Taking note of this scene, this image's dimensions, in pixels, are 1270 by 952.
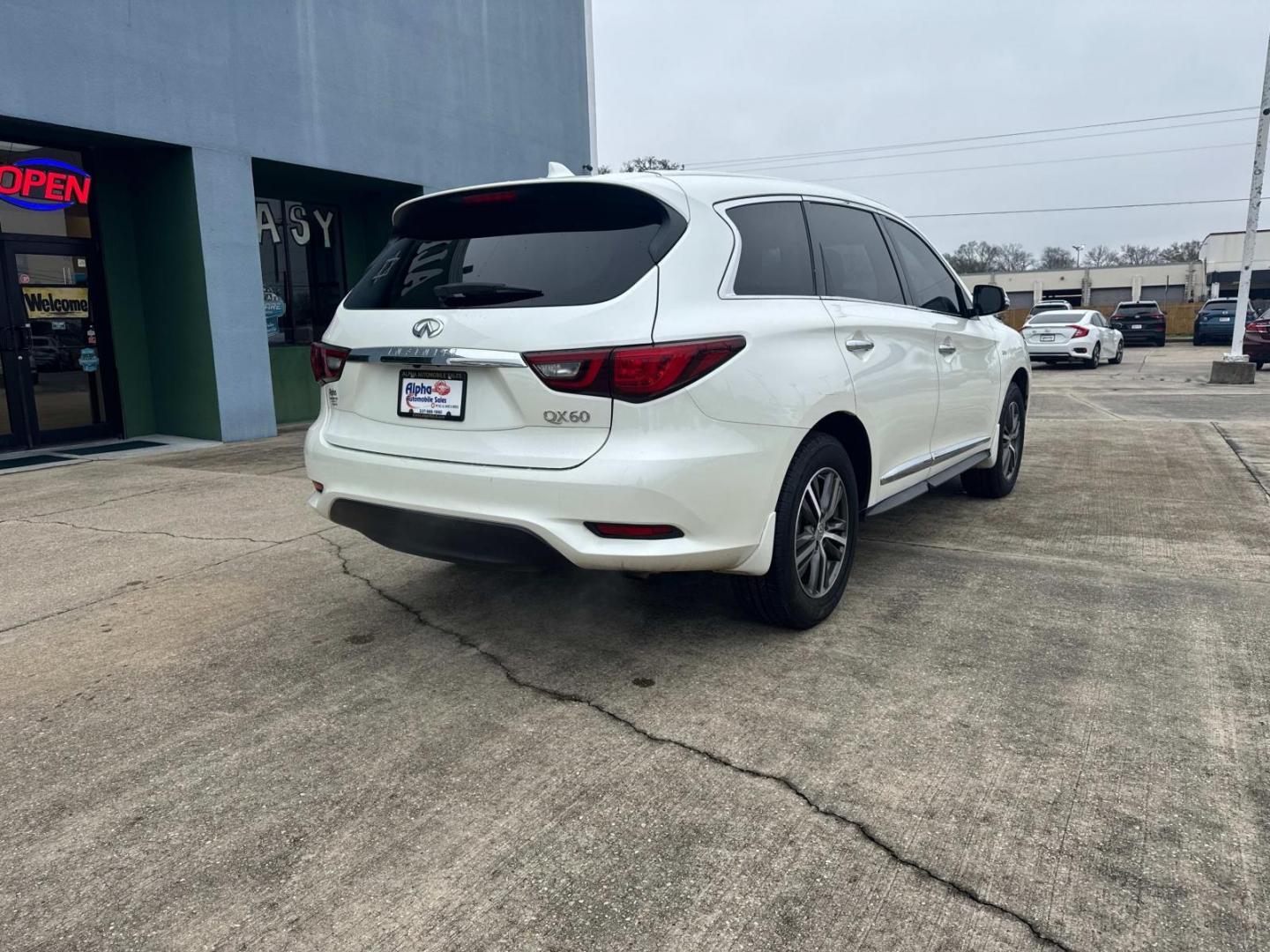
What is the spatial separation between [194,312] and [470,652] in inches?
309

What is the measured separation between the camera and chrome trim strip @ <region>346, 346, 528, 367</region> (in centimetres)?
303

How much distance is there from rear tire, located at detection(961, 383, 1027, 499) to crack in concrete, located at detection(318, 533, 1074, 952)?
3687 mm

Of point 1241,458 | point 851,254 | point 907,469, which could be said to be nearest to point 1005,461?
point 907,469

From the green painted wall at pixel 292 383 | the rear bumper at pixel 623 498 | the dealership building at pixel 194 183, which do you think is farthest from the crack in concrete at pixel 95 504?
the green painted wall at pixel 292 383

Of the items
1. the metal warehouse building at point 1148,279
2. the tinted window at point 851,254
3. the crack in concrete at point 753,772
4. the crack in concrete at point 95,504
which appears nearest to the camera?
the crack in concrete at point 753,772

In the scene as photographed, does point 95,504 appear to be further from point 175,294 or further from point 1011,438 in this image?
point 1011,438

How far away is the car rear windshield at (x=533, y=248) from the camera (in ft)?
10.1

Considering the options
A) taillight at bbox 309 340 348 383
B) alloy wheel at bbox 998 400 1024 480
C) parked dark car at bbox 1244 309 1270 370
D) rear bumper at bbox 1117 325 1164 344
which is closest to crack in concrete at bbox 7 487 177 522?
taillight at bbox 309 340 348 383

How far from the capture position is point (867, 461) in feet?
13.0

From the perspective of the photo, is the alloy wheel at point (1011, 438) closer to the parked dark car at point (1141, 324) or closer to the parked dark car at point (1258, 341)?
the parked dark car at point (1258, 341)

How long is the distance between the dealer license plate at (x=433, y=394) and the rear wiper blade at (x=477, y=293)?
0.25 m

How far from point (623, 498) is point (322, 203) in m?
11.1

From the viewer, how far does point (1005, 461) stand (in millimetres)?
6176

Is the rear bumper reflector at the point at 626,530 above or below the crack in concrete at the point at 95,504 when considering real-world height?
above
